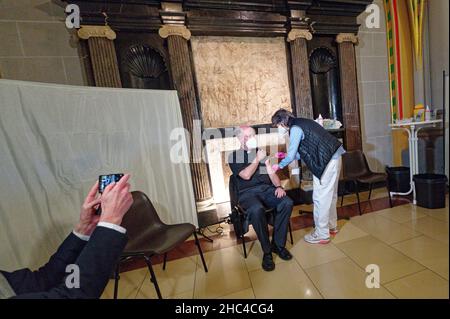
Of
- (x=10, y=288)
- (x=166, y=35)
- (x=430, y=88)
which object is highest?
(x=166, y=35)

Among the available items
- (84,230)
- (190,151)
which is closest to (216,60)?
(190,151)

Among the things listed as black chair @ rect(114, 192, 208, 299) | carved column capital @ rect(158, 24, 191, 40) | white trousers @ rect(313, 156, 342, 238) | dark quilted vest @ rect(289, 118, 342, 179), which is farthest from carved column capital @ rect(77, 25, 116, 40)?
white trousers @ rect(313, 156, 342, 238)

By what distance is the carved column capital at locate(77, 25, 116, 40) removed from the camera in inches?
96.6

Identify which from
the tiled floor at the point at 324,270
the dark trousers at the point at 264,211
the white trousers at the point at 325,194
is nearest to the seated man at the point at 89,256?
the tiled floor at the point at 324,270

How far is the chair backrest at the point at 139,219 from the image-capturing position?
179cm

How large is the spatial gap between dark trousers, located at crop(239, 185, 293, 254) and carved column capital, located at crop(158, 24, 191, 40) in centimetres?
213

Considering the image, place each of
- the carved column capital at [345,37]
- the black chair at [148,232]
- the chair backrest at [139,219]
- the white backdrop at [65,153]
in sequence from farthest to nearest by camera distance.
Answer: the carved column capital at [345,37], the chair backrest at [139,219], the black chair at [148,232], the white backdrop at [65,153]

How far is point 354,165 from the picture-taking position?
313cm

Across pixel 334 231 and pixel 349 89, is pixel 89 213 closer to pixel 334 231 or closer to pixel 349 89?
pixel 334 231

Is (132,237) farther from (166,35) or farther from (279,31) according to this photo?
(279,31)

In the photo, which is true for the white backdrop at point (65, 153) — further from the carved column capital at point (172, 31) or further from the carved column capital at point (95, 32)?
the carved column capital at point (95, 32)

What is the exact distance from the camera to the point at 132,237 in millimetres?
1775

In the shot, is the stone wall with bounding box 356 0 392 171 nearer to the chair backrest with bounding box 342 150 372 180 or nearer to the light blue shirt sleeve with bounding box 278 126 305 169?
the chair backrest with bounding box 342 150 372 180
